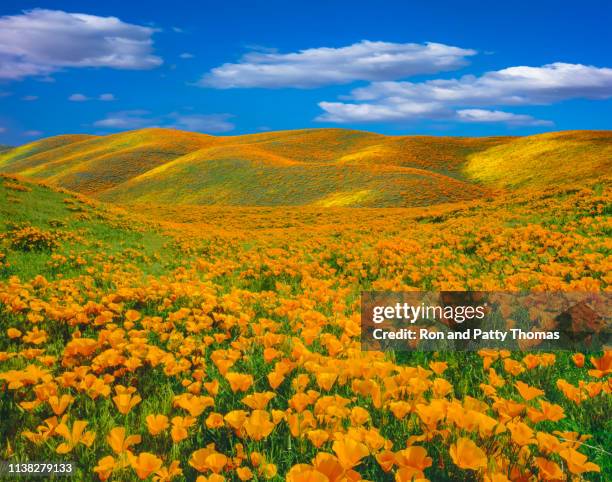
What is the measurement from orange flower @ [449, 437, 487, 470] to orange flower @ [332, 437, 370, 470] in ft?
1.31

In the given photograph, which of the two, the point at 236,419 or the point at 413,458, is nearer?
the point at 413,458

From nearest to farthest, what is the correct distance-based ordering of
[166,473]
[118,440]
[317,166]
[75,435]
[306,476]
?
[306,476] < [166,473] < [118,440] < [75,435] < [317,166]

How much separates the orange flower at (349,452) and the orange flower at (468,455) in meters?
0.40

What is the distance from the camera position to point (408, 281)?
7.47 m

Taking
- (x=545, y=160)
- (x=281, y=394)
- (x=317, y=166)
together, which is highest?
(x=545, y=160)

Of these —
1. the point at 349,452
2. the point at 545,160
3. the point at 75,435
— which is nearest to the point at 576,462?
the point at 349,452

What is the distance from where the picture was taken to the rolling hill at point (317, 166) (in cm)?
5834

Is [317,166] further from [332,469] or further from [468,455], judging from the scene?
[332,469]

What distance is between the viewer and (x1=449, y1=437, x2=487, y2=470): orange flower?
172 centimetres

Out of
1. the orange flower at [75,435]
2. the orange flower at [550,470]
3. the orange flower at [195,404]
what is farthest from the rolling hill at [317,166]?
the orange flower at [550,470]

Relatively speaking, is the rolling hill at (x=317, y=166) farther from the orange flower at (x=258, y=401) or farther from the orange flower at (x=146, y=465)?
the orange flower at (x=146, y=465)

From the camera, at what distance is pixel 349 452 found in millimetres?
1694

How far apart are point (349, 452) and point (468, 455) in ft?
1.69

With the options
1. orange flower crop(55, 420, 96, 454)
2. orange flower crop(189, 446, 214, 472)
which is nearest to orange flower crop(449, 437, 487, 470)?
orange flower crop(189, 446, 214, 472)
